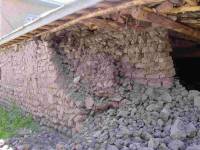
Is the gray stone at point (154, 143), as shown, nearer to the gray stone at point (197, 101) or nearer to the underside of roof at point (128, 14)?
the gray stone at point (197, 101)

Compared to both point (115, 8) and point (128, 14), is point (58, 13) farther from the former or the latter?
point (115, 8)

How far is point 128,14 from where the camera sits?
479 centimetres

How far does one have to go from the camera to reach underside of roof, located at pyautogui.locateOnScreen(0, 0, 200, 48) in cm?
397

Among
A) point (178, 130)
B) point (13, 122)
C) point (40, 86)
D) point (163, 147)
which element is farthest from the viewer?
point (13, 122)

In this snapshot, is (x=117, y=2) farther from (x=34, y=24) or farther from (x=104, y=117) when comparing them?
(x=34, y=24)

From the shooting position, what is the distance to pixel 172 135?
13.5 feet

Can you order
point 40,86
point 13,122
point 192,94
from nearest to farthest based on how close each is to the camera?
point 192,94 < point 40,86 < point 13,122

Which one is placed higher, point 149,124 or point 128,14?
point 128,14

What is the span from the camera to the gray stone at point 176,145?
3933 mm

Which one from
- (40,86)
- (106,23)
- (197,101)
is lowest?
(197,101)

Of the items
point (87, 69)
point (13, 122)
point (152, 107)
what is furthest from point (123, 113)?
point (13, 122)

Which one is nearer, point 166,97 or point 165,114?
point 165,114

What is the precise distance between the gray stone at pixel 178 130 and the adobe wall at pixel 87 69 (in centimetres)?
82

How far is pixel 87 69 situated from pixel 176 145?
2.50 meters
